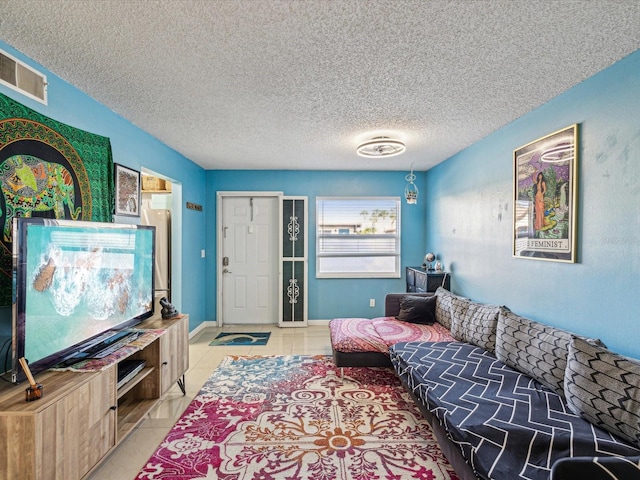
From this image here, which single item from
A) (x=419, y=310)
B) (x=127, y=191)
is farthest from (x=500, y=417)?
(x=127, y=191)

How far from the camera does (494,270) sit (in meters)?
3.06

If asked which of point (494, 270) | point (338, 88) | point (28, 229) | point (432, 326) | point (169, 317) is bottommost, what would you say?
point (432, 326)

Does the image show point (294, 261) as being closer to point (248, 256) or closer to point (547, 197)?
point (248, 256)

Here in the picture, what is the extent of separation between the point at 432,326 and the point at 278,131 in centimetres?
269

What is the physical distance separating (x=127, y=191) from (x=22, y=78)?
1.12 m

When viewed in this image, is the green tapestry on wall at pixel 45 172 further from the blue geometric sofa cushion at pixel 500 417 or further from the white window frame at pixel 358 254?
the white window frame at pixel 358 254

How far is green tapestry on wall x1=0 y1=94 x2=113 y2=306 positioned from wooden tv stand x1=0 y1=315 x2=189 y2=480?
63cm

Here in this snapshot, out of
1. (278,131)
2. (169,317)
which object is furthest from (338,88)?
(169,317)

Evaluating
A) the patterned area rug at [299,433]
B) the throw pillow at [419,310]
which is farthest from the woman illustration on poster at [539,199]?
the patterned area rug at [299,433]

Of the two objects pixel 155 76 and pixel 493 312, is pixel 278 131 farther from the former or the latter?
pixel 493 312

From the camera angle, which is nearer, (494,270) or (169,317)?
(169,317)

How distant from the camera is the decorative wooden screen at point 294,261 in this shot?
4828 mm

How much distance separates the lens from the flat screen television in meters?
1.46

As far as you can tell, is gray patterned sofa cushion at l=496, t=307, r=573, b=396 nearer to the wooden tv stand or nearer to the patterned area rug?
the patterned area rug
